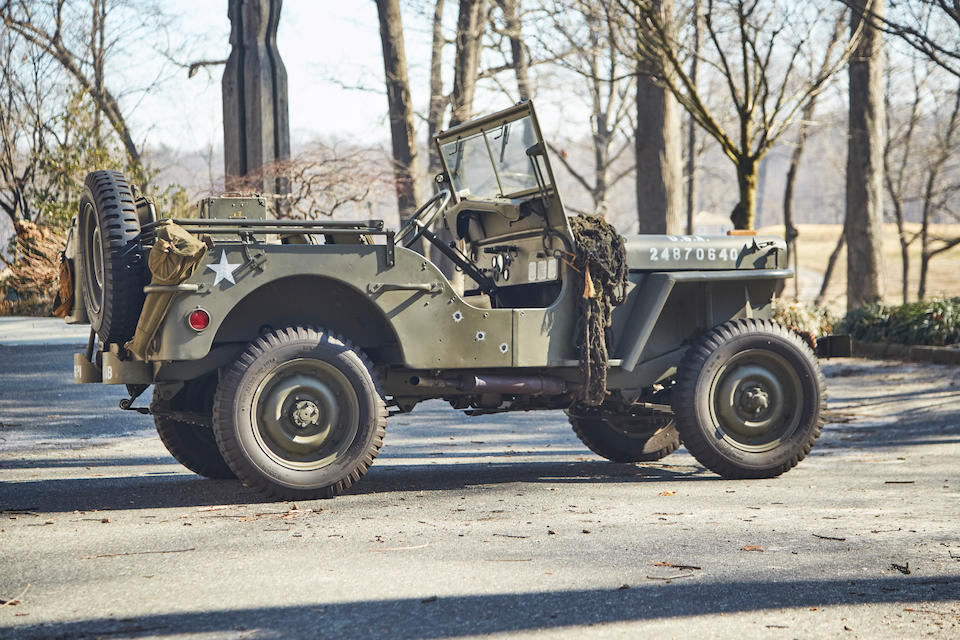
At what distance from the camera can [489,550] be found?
4.65 meters

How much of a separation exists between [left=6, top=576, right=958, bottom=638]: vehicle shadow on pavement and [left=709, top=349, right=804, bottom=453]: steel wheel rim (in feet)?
8.92

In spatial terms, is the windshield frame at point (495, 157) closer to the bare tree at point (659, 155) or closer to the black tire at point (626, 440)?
the black tire at point (626, 440)

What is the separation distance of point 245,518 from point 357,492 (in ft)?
3.26

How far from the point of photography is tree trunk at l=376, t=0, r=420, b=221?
18.6m

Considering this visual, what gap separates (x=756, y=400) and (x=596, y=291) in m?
1.27

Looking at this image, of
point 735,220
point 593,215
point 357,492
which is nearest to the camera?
point 357,492

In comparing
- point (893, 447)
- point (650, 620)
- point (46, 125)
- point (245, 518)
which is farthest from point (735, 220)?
point (46, 125)

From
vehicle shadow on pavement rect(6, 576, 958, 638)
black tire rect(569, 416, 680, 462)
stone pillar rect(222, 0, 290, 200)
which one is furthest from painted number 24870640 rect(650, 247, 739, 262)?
stone pillar rect(222, 0, 290, 200)

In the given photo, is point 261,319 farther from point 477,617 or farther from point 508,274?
point 477,617

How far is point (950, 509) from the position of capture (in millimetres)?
5762

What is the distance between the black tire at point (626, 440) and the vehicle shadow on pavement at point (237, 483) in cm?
12

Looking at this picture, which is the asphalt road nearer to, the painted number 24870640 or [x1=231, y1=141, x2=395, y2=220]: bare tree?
the painted number 24870640

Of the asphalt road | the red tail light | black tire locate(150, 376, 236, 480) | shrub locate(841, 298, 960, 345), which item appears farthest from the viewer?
shrub locate(841, 298, 960, 345)

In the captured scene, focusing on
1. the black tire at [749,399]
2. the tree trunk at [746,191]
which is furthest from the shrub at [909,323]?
the black tire at [749,399]
